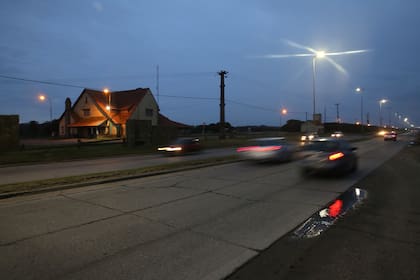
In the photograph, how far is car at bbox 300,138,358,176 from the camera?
10.8 metres

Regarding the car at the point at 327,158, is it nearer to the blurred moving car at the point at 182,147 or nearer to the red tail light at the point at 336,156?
the red tail light at the point at 336,156

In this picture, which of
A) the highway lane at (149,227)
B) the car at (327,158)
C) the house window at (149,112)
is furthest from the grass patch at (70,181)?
the house window at (149,112)

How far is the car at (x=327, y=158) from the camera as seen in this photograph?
1077 cm

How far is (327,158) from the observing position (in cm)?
1076

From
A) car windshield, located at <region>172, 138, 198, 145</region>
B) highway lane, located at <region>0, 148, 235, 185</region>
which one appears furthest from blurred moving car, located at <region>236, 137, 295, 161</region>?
car windshield, located at <region>172, 138, 198, 145</region>

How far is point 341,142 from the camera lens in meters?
11.7

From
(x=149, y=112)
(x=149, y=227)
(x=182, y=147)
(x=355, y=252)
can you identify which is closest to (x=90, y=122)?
(x=149, y=112)

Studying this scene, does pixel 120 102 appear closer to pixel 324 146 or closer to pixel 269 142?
pixel 269 142

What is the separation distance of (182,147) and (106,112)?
34.2 m

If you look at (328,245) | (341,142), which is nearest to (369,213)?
(328,245)

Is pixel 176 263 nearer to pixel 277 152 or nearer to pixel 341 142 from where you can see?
pixel 341 142

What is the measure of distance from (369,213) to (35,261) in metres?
6.20

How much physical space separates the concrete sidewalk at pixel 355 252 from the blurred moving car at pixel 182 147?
16795 mm

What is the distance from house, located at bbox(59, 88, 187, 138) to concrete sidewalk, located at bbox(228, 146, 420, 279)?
1816 inches
